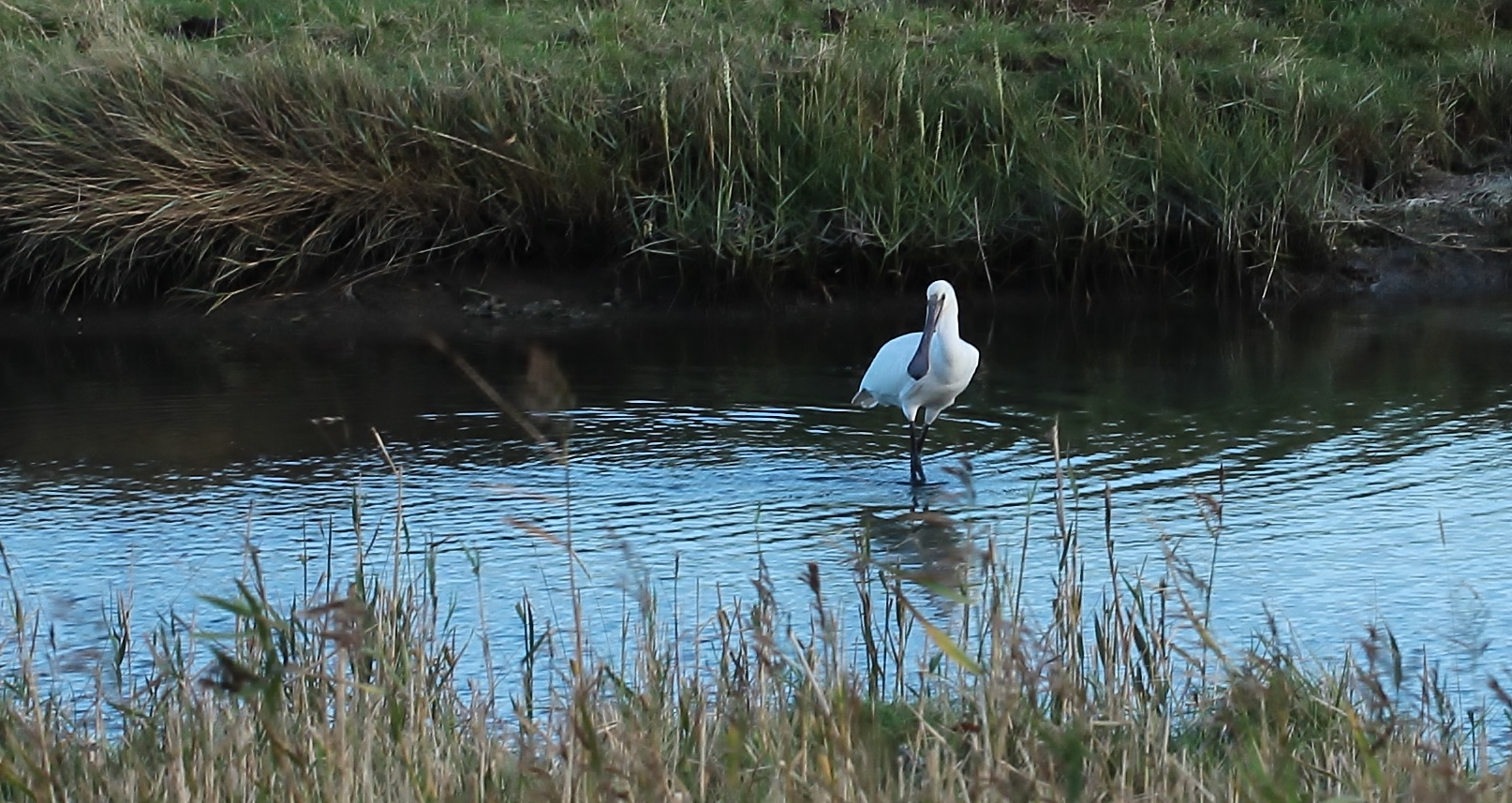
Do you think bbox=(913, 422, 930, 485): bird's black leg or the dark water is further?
bbox=(913, 422, 930, 485): bird's black leg

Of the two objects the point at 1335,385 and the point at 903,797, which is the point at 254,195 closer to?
the point at 1335,385

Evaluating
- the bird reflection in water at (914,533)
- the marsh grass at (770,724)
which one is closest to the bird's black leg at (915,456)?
the bird reflection in water at (914,533)

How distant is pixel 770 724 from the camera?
133 inches

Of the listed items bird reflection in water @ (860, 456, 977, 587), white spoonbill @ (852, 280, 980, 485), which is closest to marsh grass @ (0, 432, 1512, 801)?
bird reflection in water @ (860, 456, 977, 587)

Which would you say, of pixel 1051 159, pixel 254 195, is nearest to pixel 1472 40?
pixel 1051 159

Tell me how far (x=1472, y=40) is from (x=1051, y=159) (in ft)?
14.8

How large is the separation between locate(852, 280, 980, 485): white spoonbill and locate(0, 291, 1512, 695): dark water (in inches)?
6.8

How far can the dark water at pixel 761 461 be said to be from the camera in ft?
17.5

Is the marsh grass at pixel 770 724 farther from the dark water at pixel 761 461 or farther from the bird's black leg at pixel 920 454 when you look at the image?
the bird's black leg at pixel 920 454

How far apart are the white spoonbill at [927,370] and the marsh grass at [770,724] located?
2.62 m

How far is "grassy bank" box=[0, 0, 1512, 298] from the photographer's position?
10172mm

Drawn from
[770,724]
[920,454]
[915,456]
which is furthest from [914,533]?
[770,724]

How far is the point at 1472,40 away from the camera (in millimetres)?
13422

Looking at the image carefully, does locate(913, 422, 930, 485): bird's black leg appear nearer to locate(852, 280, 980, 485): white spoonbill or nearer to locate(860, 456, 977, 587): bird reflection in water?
locate(852, 280, 980, 485): white spoonbill
